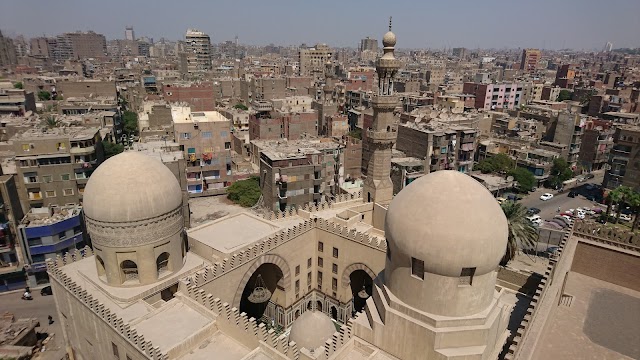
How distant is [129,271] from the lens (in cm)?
2436

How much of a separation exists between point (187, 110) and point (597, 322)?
223ft

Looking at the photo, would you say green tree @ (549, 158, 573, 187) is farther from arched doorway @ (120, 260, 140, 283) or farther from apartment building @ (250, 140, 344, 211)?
arched doorway @ (120, 260, 140, 283)

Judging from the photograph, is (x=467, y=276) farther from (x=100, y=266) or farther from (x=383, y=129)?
(x=100, y=266)

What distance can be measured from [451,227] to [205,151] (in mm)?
51047

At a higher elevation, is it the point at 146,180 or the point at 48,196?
the point at 146,180

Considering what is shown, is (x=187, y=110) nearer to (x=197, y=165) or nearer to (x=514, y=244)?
(x=197, y=165)

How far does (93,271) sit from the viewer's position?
84.5ft

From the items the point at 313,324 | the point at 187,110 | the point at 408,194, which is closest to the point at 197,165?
the point at 187,110

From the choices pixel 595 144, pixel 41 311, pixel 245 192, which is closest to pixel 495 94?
pixel 595 144

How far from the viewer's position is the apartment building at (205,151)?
58781 mm

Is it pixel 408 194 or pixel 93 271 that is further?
pixel 93 271

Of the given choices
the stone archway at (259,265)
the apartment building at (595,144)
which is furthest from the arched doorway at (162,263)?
the apartment building at (595,144)

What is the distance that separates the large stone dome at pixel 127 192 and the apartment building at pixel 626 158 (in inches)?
2511

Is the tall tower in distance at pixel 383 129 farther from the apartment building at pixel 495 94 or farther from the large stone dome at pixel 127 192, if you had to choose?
the apartment building at pixel 495 94
